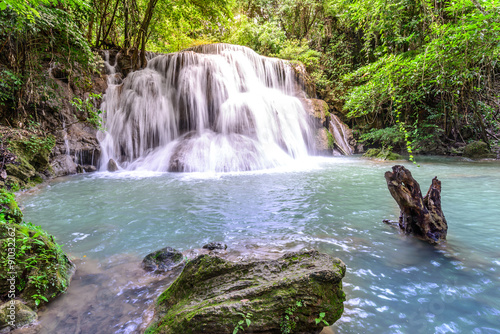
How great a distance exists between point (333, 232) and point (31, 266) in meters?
3.22

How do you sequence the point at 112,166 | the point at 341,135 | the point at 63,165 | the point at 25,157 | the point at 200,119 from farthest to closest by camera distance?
the point at 341,135 < the point at 200,119 < the point at 112,166 < the point at 63,165 < the point at 25,157

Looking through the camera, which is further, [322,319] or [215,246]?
[215,246]

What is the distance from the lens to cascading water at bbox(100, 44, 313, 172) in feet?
31.7

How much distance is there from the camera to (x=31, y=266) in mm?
1932

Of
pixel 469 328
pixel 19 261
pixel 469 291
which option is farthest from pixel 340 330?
pixel 19 261

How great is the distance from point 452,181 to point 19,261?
8.24 m

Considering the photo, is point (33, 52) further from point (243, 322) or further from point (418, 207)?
point (418, 207)

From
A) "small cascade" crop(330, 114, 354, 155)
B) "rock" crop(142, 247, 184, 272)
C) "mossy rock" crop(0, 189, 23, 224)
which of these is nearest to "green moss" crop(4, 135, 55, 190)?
"mossy rock" crop(0, 189, 23, 224)

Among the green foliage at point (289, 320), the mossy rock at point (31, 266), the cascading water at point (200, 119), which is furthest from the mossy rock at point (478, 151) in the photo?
the mossy rock at point (31, 266)

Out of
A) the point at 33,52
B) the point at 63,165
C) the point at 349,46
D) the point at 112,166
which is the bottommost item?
the point at 112,166

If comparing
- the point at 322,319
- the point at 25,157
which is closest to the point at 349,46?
the point at 25,157

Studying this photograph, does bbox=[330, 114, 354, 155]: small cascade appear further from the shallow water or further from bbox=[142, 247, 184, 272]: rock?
bbox=[142, 247, 184, 272]: rock

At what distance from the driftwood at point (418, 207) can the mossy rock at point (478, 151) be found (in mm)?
10469

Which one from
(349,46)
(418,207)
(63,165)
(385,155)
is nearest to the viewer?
(418,207)
